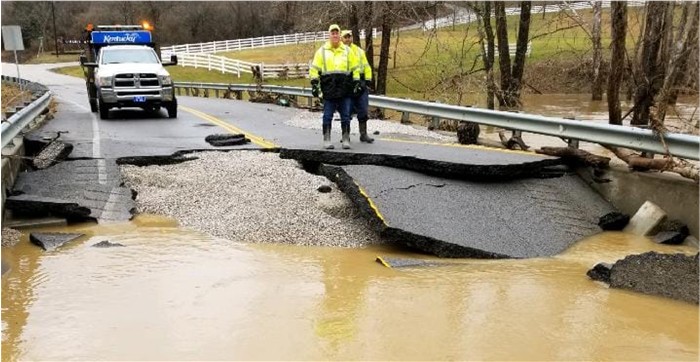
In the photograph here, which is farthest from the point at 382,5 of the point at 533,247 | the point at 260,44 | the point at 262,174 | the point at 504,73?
the point at 260,44

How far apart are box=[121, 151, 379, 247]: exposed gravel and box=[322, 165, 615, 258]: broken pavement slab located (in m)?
0.32

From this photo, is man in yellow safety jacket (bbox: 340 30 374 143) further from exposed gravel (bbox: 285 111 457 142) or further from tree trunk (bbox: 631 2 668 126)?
tree trunk (bbox: 631 2 668 126)

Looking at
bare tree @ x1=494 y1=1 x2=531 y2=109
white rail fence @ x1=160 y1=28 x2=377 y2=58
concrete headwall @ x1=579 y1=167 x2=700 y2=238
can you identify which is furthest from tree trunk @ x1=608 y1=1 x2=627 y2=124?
white rail fence @ x1=160 y1=28 x2=377 y2=58

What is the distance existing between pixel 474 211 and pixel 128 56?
40.8ft

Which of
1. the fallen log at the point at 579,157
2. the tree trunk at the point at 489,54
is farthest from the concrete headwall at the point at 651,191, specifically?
the tree trunk at the point at 489,54

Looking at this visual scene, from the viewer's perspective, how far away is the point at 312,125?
14.1 m

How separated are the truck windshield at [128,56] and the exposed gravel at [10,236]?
10.5m

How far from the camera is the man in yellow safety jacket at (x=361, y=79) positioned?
31.2 ft

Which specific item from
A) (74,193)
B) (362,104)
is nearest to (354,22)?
(362,104)

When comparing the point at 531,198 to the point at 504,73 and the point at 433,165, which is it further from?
the point at 504,73

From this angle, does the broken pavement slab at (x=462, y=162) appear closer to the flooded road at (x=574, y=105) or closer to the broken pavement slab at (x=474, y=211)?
the broken pavement slab at (x=474, y=211)

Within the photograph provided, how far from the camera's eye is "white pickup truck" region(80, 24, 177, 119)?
50.6 ft

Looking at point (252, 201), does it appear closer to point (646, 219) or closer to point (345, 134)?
point (345, 134)

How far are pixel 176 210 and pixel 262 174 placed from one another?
1434 millimetres
